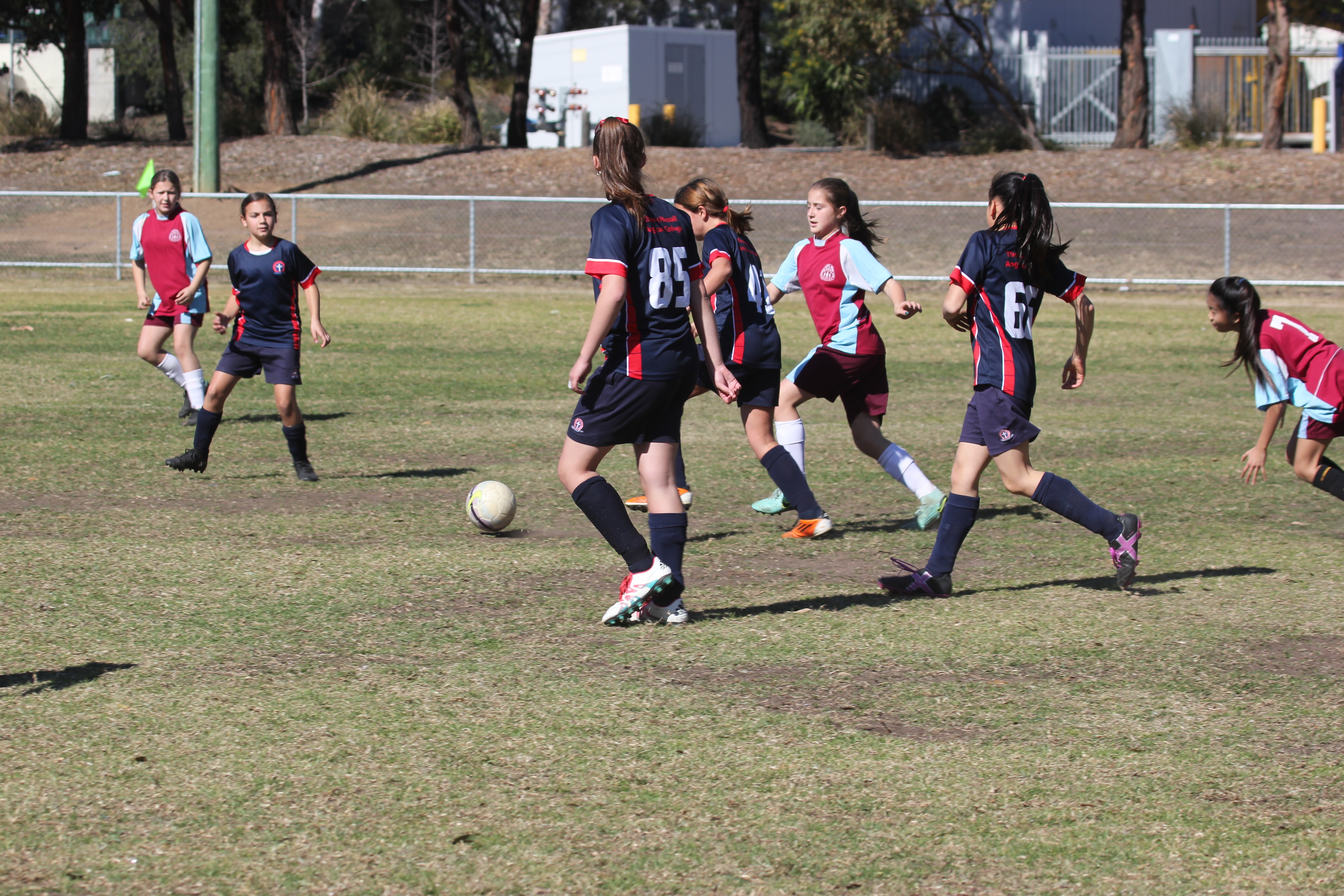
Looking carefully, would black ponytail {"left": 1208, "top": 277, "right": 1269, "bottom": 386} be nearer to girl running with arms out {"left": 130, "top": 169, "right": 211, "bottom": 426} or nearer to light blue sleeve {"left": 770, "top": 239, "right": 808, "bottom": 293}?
light blue sleeve {"left": 770, "top": 239, "right": 808, "bottom": 293}

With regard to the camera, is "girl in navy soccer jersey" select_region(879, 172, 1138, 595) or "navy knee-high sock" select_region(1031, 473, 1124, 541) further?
"navy knee-high sock" select_region(1031, 473, 1124, 541)

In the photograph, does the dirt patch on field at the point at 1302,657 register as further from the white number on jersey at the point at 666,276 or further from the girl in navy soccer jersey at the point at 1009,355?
the white number on jersey at the point at 666,276

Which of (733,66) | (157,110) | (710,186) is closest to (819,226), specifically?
(710,186)

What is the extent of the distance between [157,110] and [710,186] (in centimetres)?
4544

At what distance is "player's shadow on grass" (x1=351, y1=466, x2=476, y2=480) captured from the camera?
896 cm

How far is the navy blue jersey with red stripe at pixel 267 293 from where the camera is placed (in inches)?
347

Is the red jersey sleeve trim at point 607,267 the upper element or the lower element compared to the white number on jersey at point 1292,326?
upper

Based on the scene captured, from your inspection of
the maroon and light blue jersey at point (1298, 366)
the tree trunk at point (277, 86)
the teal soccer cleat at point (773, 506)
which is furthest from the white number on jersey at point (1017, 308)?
the tree trunk at point (277, 86)

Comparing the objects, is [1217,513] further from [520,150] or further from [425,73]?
[425,73]

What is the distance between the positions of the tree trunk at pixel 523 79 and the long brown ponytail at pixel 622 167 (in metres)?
28.7

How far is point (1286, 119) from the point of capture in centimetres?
3522

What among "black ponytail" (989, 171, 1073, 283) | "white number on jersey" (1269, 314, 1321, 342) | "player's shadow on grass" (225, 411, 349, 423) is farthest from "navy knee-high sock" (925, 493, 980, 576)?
"player's shadow on grass" (225, 411, 349, 423)

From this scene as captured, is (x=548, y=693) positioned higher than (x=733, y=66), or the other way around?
(x=733, y=66)

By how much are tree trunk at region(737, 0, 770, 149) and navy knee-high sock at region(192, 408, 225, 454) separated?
26.0 metres
